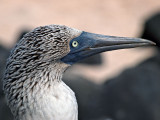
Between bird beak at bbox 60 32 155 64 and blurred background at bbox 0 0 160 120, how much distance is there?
980 mm

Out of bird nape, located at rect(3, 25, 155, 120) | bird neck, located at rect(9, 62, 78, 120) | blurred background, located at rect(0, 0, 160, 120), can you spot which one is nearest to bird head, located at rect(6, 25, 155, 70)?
bird nape, located at rect(3, 25, 155, 120)

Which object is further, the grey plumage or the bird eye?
the bird eye

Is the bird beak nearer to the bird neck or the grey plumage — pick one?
the grey plumage

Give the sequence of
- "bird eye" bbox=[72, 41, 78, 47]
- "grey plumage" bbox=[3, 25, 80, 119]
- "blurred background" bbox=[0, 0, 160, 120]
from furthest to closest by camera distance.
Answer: "blurred background" bbox=[0, 0, 160, 120] < "bird eye" bbox=[72, 41, 78, 47] < "grey plumage" bbox=[3, 25, 80, 119]

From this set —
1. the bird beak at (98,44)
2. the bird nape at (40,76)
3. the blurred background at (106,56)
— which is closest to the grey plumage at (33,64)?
the bird nape at (40,76)

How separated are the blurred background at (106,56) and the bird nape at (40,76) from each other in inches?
29.7

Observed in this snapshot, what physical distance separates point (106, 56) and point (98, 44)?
28.2ft

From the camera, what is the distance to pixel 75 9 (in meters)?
15.4

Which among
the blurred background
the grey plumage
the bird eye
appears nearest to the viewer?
the grey plumage

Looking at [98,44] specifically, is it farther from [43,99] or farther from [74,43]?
[43,99]

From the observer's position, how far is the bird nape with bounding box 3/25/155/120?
346 centimetres

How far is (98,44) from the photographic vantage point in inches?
147

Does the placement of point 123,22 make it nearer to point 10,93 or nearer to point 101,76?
point 101,76

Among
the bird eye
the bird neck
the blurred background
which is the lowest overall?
the blurred background
